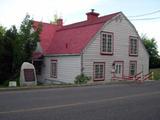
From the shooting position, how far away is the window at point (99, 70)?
27.6 m

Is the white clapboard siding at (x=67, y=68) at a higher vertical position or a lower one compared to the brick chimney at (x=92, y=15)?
lower

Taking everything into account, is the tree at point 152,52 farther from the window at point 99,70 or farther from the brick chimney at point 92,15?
the window at point 99,70

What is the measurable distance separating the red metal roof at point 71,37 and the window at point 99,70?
2606mm

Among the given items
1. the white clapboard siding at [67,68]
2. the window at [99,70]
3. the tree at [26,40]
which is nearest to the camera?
the white clapboard siding at [67,68]

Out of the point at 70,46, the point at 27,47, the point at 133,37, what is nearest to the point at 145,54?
the point at 133,37

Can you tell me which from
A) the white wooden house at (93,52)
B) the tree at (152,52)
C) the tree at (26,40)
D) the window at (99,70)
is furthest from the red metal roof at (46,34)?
the tree at (152,52)

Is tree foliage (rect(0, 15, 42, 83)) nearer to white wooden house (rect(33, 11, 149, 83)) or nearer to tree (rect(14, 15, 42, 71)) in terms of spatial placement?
tree (rect(14, 15, 42, 71))

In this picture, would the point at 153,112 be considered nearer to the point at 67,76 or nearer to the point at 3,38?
the point at 67,76

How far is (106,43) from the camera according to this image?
94.2 ft

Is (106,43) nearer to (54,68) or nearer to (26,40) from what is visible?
(54,68)

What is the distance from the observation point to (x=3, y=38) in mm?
28484

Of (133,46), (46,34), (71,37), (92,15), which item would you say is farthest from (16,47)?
(133,46)

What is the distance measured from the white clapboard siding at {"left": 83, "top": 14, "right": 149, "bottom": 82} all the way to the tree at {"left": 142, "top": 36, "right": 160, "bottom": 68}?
16731mm

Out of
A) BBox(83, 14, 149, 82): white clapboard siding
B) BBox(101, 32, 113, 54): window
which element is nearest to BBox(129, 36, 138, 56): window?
BBox(83, 14, 149, 82): white clapboard siding
